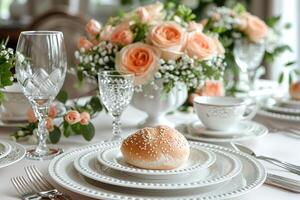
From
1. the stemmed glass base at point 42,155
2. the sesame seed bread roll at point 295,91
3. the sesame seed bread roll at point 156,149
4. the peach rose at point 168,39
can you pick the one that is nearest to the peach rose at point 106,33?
the peach rose at point 168,39

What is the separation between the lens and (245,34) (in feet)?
5.97

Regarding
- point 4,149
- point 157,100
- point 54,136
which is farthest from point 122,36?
point 4,149

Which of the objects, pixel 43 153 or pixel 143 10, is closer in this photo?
pixel 43 153

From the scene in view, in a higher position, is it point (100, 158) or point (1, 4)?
point (1, 4)

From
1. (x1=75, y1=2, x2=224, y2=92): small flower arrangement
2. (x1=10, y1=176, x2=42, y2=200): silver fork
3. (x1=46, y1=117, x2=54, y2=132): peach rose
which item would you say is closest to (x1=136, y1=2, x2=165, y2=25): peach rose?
(x1=75, y1=2, x2=224, y2=92): small flower arrangement

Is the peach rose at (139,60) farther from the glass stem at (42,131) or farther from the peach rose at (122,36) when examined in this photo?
the glass stem at (42,131)

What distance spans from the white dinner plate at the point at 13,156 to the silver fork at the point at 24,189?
0.16ft

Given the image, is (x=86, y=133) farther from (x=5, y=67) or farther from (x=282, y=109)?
(x=282, y=109)

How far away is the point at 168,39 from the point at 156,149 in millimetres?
413

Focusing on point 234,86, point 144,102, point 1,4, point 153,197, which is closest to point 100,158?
point 153,197

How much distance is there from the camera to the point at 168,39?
1.27 metres

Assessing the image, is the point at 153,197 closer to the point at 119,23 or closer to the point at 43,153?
the point at 43,153

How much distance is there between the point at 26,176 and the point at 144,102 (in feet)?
1.50

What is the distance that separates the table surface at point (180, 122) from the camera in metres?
0.90
